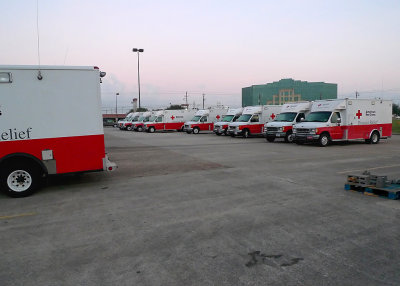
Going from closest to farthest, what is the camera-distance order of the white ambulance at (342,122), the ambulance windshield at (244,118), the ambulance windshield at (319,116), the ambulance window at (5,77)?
the ambulance window at (5,77) < the white ambulance at (342,122) < the ambulance windshield at (319,116) < the ambulance windshield at (244,118)

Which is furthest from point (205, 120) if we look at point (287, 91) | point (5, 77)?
point (287, 91)

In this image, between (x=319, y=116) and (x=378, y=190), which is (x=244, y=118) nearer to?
(x=319, y=116)

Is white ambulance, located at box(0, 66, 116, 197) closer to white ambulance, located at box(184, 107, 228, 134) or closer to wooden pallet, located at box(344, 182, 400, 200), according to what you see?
wooden pallet, located at box(344, 182, 400, 200)

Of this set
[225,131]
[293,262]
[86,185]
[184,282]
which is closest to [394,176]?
[293,262]

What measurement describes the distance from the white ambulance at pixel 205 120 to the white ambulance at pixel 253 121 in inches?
300

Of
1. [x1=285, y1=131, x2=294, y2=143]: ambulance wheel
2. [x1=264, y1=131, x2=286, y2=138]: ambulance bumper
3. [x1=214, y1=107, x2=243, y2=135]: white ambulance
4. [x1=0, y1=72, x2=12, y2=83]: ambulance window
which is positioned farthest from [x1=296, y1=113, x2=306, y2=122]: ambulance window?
[x1=0, y1=72, x2=12, y2=83]: ambulance window

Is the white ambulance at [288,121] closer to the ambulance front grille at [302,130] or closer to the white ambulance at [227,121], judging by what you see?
the ambulance front grille at [302,130]

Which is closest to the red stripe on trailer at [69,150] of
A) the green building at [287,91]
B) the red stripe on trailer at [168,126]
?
the red stripe on trailer at [168,126]

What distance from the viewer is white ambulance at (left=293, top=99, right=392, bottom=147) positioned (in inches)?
746

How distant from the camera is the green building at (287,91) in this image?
376 feet

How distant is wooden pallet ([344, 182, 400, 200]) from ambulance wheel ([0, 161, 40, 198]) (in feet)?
25.1

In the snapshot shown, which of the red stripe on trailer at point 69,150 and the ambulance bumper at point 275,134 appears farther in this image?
the ambulance bumper at point 275,134

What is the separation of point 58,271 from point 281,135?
1942 cm

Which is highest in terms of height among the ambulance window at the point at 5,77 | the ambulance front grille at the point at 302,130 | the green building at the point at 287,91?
the green building at the point at 287,91
